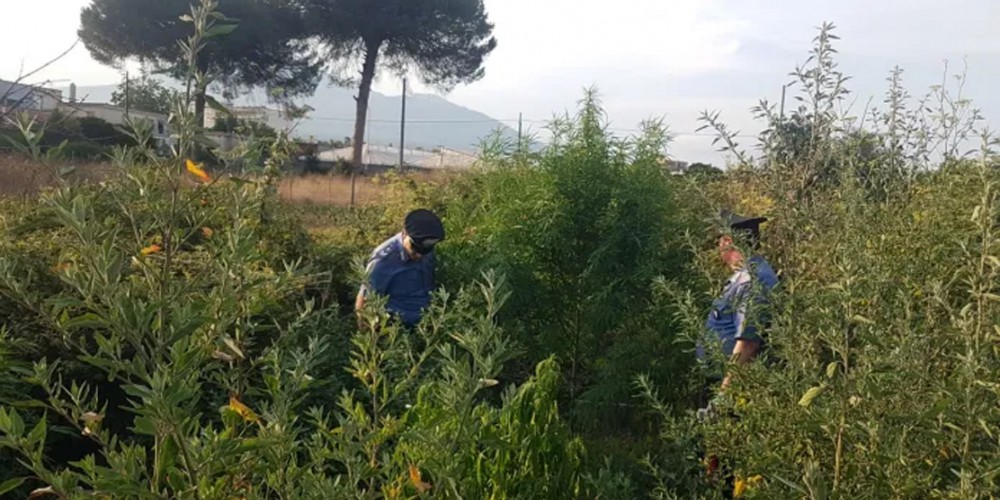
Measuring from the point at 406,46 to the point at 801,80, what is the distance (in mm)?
33182

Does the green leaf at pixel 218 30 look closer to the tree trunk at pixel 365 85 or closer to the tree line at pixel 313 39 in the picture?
the tree line at pixel 313 39

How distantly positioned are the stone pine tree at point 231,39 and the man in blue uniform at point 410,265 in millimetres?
24655

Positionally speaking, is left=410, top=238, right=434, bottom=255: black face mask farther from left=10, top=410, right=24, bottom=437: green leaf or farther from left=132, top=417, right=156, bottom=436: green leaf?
left=132, top=417, right=156, bottom=436: green leaf

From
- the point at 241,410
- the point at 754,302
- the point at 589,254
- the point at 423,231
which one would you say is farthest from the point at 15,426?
the point at 589,254

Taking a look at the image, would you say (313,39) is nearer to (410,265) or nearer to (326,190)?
(326,190)

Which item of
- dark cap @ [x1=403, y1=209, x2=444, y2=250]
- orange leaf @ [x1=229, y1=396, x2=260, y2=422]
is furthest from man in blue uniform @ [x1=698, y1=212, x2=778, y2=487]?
dark cap @ [x1=403, y1=209, x2=444, y2=250]

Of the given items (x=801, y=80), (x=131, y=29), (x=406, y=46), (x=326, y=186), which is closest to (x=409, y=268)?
(x=801, y=80)

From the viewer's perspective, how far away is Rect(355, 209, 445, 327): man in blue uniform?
215 inches

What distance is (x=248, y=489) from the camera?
6.15 ft

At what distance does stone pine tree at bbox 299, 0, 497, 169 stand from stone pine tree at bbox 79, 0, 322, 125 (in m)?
1.26

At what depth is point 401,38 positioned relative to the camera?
34.6 metres

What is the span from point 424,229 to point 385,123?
6888 cm

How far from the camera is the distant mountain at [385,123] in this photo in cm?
677

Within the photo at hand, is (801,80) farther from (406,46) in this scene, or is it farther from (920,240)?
(406,46)
